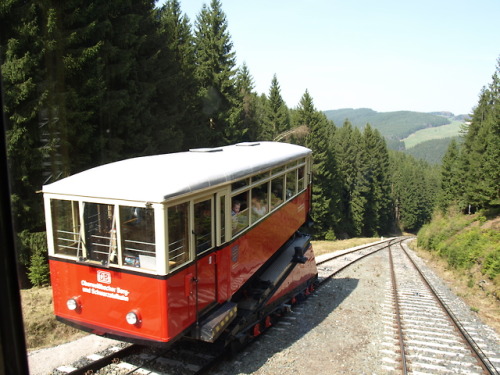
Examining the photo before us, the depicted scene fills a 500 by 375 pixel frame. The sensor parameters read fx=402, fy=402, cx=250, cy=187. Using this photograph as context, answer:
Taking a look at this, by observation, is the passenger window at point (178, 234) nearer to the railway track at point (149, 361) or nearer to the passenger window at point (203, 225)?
the passenger window at point (203, 225)

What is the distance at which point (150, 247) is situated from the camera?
18.7 feet

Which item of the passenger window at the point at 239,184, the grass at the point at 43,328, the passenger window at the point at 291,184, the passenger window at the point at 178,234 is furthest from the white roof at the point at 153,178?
the grass at the point at 43,328

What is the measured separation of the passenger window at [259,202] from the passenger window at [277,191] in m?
0.44

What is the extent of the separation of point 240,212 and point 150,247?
2.28 meters

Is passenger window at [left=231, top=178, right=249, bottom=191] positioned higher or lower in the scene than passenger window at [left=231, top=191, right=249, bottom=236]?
higher

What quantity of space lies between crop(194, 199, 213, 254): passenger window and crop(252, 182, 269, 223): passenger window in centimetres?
175

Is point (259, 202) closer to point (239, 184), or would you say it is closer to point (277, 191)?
point (239, 184)

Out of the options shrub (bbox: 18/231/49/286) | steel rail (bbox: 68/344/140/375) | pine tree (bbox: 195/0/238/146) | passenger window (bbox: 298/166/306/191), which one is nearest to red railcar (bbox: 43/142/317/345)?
steel rail (bbox: 68/344/140/375)

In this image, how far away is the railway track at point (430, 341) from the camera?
7734mm

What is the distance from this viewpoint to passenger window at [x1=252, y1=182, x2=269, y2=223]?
8.26 metres

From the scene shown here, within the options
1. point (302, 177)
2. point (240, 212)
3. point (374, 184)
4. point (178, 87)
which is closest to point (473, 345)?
point (240, 212)

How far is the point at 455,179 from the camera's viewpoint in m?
49.3

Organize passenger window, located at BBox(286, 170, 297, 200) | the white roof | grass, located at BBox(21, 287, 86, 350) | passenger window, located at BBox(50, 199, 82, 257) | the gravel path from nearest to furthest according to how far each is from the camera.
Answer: the white roof, passenger window, located at BBox(50, 199, 82, 257), the gravel path, grass, located at BBox(21, 287, 86, 350), passenger window, located at BBox(286, 170, 297, 200)

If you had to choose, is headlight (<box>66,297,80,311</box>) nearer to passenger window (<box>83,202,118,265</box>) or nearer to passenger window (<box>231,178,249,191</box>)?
passenger window (<box>83,202,118,265</box>)
